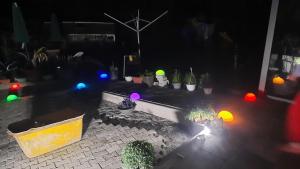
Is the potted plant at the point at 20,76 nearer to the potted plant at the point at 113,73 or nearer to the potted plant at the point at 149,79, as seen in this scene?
the potted plant at the point at 113,73

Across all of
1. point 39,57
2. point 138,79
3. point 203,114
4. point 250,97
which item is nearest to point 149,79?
point 138,79

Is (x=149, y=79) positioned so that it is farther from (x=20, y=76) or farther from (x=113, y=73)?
(x=20, y=76)

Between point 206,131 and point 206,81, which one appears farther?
point 206,81

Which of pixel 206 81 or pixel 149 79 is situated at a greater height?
pixel 206 81

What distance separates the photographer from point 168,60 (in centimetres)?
1145

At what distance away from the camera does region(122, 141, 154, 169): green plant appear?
3518 mm

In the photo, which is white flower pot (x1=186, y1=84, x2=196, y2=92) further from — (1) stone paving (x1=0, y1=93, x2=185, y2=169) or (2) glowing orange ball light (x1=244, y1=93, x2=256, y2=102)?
(1) stone paving (x1=0, y1=93, x2=185, y2=169)

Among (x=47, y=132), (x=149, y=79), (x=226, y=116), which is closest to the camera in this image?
(x=47, y=132)

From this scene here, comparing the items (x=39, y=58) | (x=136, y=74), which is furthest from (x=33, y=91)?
(x=136, y=74)

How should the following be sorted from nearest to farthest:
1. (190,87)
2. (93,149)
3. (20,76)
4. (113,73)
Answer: (93,149)
(190,87)
(20,76)
(113,73)

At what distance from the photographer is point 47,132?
4.47 m

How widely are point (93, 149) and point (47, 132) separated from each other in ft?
3.37

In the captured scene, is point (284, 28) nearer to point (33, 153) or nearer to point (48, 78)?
point (33, 153)

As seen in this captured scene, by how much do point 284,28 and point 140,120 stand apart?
17.0 ft
